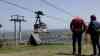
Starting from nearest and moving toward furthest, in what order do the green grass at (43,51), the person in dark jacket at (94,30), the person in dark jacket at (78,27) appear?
the person in dark jacket at (94,30) → the person in dark jacket at (78,27) → the green grass at (43,51)

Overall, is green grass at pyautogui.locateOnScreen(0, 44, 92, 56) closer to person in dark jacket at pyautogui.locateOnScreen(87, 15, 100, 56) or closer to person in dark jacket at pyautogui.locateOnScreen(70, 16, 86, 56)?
person in dark jacket at pyautogui.locateOnScreen(70, 16, 86, 56)

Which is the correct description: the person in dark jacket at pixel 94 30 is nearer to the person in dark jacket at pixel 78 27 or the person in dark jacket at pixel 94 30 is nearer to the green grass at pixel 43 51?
the person in dark jacket at pixel 78 27

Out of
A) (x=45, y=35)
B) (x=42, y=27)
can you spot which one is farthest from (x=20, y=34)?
(x=42, y=27)

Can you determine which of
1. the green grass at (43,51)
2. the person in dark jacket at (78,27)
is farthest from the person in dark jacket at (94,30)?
the green grass at (43,51)

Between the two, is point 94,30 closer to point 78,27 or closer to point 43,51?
point 78,27

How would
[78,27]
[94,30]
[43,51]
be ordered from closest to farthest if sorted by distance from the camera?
1. [94,30]
2. [78,27]
3. [43,51]

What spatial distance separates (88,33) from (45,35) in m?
20.5

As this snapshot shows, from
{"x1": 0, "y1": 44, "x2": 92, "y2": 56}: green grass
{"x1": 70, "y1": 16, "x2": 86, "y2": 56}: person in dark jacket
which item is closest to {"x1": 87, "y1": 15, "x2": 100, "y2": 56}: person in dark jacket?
{"x1": 70, "y1": 16, "x2": 86, "y2": 56}: person in dark jacket

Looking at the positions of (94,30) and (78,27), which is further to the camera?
(78,27)

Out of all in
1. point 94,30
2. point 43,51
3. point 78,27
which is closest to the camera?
point 94,30

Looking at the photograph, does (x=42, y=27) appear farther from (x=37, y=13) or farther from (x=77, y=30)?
(x=77, y=30)

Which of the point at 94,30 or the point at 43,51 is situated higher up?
the point at 94,30

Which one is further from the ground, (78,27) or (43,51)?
(78,27)

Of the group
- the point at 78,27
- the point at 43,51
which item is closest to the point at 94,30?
the point at 78,27
